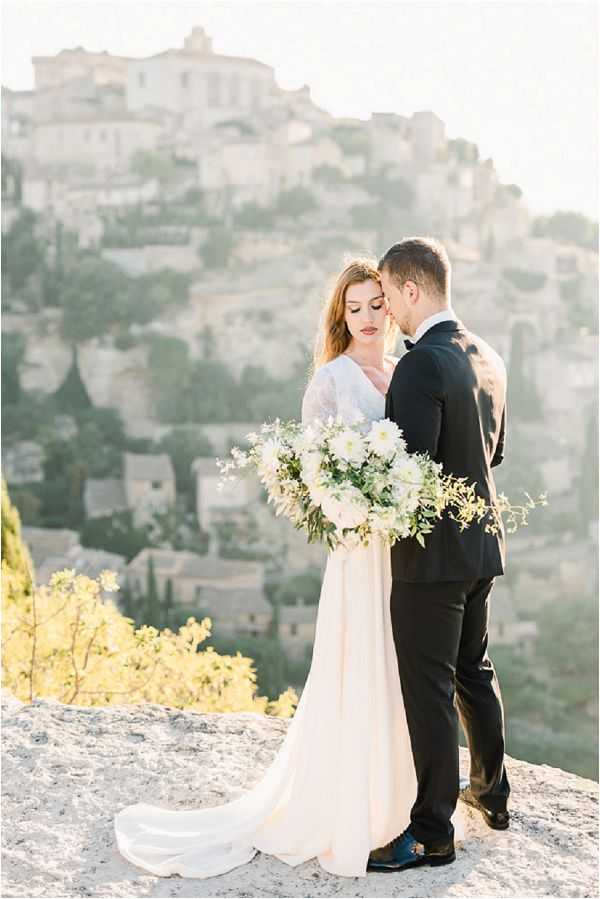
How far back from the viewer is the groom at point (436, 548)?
2.39 metres

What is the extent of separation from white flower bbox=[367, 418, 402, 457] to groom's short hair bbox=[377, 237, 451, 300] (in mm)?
386

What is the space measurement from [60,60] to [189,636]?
179 ft

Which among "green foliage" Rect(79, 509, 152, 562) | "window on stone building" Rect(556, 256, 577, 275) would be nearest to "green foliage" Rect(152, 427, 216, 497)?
"green foliage" Rect(79, 509, 152, 562)

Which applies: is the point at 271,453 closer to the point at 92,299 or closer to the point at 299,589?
the point at 299,589

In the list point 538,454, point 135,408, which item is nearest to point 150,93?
point 135,408

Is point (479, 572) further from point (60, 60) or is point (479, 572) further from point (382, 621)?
point (60, 60)

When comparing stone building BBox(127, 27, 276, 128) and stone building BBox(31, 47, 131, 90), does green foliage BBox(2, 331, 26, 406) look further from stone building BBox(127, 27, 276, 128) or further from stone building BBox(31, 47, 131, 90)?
stone building BBox(31, 47, 131, 90)

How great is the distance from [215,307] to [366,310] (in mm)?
42804

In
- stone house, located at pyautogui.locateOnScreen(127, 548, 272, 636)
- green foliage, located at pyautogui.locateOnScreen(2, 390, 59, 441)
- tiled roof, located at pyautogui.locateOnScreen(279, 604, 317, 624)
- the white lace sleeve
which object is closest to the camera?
the white lace sleeve

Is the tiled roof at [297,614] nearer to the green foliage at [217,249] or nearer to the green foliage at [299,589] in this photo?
the green foliage at [299,589]

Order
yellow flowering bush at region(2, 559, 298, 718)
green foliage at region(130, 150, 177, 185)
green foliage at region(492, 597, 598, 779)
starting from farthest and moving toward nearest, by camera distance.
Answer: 1. green foliage at region(130, 150, 177, 185)
2. green foliage at region(492, 597, 598, 779)
3. yellow flowering bush at region(2, 559, 298, 718)

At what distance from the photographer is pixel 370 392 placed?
2.64 metres

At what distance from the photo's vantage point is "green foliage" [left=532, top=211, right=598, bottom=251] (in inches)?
2050

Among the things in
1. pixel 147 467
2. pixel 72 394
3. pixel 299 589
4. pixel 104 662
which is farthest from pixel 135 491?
pixel 104 662
